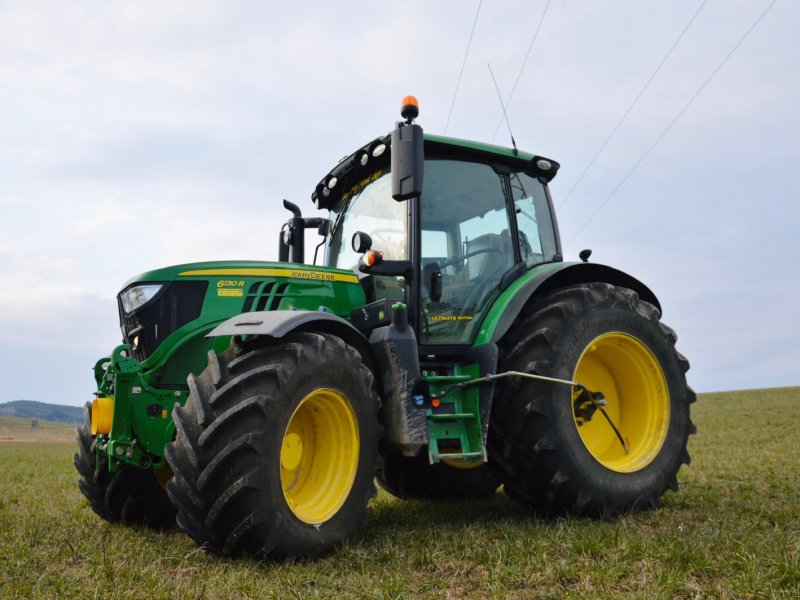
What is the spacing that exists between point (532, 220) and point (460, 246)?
0.92 meters

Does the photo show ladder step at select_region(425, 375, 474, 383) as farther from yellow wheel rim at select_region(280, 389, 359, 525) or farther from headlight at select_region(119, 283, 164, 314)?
headlight at select_region(119, 283, 164, 314)

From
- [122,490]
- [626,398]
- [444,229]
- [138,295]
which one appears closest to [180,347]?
[138,295]

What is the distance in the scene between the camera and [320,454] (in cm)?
400

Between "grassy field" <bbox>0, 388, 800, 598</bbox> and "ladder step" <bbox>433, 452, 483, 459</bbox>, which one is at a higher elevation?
"ladder step" <bbox>433, 452, 483, 459</bbox>

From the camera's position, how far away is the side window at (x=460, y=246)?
491 cm

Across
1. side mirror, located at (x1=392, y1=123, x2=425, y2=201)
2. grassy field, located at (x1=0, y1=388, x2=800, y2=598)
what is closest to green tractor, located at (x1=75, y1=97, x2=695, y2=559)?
side mirror, located at (x1=392, y1=123, x2=425, y2=201)

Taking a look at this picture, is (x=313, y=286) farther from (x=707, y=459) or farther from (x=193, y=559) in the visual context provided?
(x=707, y=459)

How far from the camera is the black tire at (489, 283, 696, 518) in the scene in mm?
4562

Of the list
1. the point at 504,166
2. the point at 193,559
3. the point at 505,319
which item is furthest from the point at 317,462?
the point at 504,166

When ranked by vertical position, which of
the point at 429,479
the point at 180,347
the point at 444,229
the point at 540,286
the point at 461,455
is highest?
the point at 444,229

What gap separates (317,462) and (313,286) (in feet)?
4.00

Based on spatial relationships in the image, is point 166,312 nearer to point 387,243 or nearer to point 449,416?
point 387,243

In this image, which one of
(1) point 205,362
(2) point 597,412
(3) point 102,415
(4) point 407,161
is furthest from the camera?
(2) point 597,412

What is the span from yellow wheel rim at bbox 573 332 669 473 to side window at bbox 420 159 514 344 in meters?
0.97
